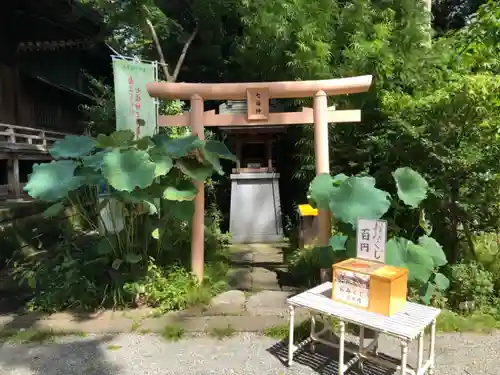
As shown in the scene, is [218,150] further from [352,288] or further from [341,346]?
[341,346]

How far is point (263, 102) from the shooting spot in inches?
167

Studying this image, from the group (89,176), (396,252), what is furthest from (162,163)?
(396,252)

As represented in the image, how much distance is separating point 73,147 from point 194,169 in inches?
48.0

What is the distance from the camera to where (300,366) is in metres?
2.88

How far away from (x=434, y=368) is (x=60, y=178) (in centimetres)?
351

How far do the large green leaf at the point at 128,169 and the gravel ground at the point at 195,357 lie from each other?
133 centimetres

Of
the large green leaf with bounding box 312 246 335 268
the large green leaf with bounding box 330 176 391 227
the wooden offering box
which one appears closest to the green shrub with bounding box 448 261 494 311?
the large green leaf with bounding box 330 176 391 227

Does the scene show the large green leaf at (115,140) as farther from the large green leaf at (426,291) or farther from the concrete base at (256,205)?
the concrete base at (256,205)

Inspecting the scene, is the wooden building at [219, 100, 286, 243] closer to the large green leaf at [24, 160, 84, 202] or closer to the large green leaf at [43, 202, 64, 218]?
the large green leaf at [43, 202, 64, 218]

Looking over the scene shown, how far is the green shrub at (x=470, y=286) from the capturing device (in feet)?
12.2

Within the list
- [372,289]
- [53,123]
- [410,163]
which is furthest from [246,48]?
[53,123]

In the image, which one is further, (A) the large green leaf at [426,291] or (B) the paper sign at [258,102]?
(B) the paper sign at [258,102]

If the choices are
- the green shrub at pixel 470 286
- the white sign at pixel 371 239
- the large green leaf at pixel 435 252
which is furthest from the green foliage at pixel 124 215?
the green shrub at pixel 470 286

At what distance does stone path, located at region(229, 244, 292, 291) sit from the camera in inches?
186
